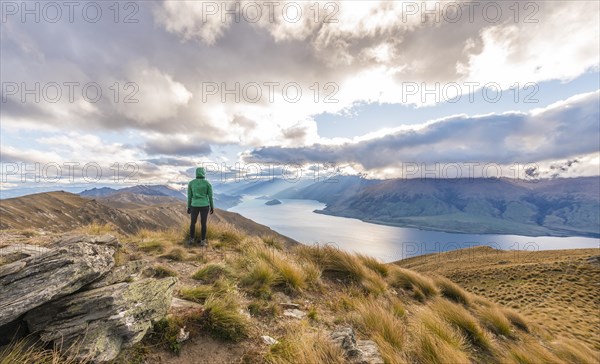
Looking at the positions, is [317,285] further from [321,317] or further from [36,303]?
[36,303]

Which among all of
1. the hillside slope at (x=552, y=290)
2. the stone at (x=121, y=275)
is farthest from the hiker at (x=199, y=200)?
the hillside slope at (x=552, y=290)

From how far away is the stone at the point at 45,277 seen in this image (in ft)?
12.5

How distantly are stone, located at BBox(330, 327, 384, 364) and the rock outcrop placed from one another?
3350mm

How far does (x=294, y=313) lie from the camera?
596 cm

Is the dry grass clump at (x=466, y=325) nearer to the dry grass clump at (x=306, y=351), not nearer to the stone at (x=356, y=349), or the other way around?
the stone at (x=356, y=349)

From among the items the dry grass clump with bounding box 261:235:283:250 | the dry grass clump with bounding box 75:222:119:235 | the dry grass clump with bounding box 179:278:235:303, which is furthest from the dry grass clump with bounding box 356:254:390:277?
the dry grass clump with bounding box 75:222:119:235

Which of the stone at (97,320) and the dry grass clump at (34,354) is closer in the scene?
the dry grass clump at (34,354)

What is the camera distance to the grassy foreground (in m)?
4.27

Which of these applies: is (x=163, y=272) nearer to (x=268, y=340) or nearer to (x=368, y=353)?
(x=268, y=340)

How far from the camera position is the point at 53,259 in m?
4.68

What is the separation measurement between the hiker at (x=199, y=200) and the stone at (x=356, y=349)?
785 cm

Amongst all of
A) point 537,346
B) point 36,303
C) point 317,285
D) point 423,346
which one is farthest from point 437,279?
point 36,303

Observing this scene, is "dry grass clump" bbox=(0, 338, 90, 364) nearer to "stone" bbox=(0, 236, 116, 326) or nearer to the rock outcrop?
the rock outcrop

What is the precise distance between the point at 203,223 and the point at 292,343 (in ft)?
25.7
